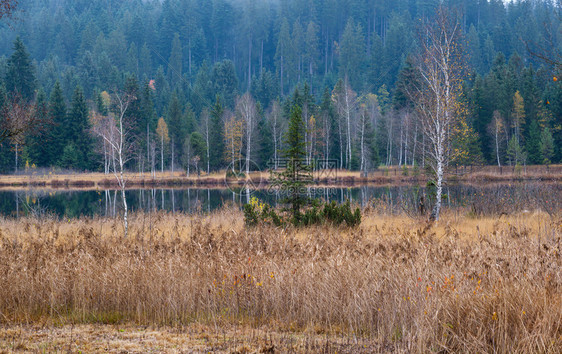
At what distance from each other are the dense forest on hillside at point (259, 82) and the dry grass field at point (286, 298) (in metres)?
4.64

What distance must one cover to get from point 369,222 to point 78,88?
5267 cm

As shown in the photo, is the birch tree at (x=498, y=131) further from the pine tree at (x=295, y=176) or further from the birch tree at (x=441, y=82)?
the pine tree at (x=295, y=176)

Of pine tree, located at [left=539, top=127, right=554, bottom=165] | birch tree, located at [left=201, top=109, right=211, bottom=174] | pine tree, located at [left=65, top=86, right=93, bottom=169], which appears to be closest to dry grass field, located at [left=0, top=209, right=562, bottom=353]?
birch tree, located at [left=201, top=109, right=211, bottom=174]

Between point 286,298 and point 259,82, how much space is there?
85.5 m

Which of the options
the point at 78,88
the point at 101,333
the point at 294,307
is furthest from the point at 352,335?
the point at 78,88

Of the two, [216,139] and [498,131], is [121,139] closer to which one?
[216,139]

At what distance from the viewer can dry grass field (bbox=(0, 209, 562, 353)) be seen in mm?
4523

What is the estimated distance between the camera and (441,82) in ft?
51.0

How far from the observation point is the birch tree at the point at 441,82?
14.6m

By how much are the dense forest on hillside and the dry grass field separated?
15.2ft

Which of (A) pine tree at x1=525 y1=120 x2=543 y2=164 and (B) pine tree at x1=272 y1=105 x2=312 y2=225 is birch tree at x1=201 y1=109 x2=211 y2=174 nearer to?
(A) pine tree at x1=525 y1=120 x2=543 y2=164

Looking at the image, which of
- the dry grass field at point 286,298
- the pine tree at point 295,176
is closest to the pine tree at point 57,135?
the pine tree at point 295,176

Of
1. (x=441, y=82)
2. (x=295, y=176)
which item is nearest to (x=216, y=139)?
(x=295, y=176)

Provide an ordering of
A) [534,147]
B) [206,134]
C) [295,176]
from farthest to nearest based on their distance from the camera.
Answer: [206,134], [534,147], [295,176]
